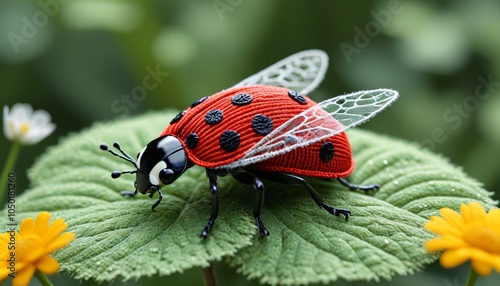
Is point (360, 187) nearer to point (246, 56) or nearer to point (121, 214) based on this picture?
point (121, 214)

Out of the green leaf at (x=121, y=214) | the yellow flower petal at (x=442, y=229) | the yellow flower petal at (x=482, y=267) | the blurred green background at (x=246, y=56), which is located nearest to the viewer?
the yellow flower petal at (x=482, y=267)

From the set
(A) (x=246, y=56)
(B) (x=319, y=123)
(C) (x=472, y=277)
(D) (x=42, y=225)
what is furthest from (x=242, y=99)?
(A) (x=246, y=56)

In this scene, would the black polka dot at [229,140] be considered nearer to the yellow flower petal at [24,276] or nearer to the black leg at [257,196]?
the black leg at [257,196]

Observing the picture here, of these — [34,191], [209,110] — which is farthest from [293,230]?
[34,191]

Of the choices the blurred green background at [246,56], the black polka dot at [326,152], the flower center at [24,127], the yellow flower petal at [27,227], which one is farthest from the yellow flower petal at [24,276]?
the blurred green background at [246,56]

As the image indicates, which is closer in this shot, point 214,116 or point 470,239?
point 470,239

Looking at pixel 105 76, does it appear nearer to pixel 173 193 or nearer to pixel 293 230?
pixel 173 193
